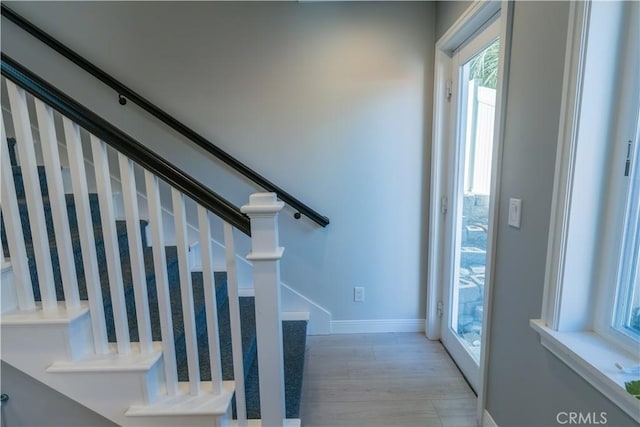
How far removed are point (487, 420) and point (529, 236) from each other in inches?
37.5

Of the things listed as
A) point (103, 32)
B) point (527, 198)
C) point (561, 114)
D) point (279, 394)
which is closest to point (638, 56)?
point (561, 114)

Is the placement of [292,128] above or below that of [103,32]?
below

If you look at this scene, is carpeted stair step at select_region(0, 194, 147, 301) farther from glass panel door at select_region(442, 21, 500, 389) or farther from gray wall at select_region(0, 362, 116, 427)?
glass panel door at select_region(442, 21, 500, 389)

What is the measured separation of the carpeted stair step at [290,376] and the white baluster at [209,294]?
0.23 m

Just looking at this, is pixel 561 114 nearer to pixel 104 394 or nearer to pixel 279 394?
pixel 279 394

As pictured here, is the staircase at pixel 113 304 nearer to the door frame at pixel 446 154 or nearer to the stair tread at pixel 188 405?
the stair tread at pixel 188 405

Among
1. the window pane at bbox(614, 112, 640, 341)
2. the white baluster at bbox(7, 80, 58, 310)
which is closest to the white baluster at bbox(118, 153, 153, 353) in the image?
the white baluster at bbox(7, 80, 58, 310)

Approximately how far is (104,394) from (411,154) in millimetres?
2146

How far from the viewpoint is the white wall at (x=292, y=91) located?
2.06 m

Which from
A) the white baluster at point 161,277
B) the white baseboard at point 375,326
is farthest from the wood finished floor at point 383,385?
the white baluster at point 161,277

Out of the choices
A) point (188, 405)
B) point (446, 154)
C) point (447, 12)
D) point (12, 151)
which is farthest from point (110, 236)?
point (447, 12)

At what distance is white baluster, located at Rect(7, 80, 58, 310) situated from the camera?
3.53 ft

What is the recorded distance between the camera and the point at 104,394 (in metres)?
1.22

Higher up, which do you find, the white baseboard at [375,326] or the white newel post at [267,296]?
the white newel post at [267,296]
